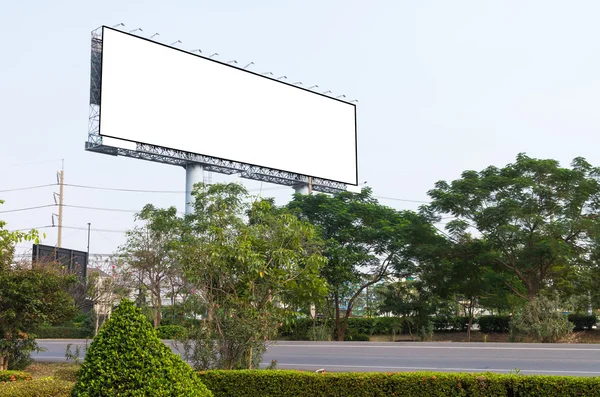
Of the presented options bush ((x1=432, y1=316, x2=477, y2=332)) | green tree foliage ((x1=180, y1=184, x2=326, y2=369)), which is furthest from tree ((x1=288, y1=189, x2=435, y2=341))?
green tree foliage ((x1=180, y1=184, x2=326, y2=369))

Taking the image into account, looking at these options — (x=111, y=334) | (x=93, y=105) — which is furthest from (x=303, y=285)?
(x=93, y=105)

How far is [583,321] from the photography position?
93.5ft

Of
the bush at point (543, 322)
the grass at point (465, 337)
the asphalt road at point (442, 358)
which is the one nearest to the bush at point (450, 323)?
the grass at point (465, 337)

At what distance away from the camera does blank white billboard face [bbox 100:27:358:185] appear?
32156 mm

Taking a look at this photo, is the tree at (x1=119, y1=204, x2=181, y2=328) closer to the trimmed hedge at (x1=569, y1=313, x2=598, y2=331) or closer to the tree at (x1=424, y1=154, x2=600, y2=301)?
the tree at (x1=424, y1=154, x2=600, y2=301)

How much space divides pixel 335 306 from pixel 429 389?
22973 millimetres

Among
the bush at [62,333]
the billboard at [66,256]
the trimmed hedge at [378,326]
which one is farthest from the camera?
the bush at [62,333]

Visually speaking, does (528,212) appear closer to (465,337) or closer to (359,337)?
(465,337)

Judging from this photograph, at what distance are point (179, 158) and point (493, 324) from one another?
61.8ft

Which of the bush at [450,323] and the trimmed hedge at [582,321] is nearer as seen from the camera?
the trimmed hedge at [582,321]

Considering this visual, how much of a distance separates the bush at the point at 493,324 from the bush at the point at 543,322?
19.3 ft

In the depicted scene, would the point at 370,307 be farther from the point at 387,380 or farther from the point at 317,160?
the point at 387,380

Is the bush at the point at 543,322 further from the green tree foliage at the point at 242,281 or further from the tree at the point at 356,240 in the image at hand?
the green tree foliage at the point at 242,281

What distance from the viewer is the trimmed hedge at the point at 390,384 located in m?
7.94
